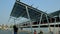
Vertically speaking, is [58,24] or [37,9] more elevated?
[37,9]

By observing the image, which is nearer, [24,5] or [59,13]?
[24,5]

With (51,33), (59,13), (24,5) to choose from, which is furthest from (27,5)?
(59,13)

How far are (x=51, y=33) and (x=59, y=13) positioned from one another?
2886 cm

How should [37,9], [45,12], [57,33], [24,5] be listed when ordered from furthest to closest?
1. [57,33]
2. [45,12]
3. [37,9]
4. [24,5]

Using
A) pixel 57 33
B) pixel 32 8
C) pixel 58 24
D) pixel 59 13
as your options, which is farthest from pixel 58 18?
pixel 32 8

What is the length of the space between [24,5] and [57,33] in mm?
10624

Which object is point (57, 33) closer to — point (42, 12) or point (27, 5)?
point (42, 12)

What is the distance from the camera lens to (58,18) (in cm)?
4938

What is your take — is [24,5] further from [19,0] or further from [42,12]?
[42,12]

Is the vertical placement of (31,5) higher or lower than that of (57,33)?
higher

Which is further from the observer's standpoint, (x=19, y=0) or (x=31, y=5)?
(x=31, y=5)

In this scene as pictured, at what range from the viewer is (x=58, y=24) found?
139 feet

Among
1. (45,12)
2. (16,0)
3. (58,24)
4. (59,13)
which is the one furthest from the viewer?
(59,13)

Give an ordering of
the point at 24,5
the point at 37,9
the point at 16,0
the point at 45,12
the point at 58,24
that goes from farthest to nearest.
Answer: the point at 58,24 < the point at 45,12 < the point at 37,9 < the point at 24,5 < the point at 16,0
